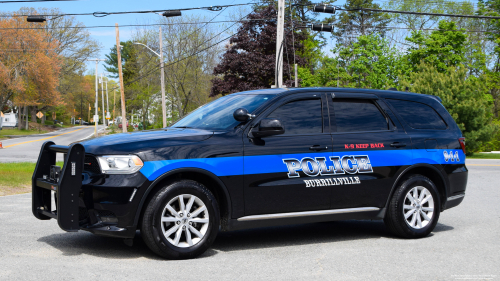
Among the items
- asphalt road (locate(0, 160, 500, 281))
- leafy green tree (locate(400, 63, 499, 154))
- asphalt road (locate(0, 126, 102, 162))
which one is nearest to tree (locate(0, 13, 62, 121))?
asphalt road (locate(0, 126, 102, 162))

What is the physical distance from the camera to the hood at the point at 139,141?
525cm

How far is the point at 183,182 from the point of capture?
17.8ft

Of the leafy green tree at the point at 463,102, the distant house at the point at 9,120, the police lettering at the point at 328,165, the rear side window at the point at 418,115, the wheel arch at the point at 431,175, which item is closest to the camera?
the police lettering at the point at 328,165

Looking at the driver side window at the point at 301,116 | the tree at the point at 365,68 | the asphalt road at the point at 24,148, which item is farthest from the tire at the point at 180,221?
the tree at the point at 365,68

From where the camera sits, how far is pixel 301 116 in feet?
20.4

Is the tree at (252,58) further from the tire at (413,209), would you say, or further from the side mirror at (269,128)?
the side mirror at (269,128)

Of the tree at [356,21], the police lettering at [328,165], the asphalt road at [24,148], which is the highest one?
the tree at [356,21]

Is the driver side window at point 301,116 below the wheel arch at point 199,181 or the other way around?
the other way around

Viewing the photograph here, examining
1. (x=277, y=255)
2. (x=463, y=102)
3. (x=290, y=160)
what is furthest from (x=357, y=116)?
(x=463, y=102)

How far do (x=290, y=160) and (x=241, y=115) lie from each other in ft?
2.49

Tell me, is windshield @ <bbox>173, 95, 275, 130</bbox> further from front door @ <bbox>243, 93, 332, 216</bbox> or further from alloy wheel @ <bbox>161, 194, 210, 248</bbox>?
alloy wheel @ <bbox>161, 194, 210, 248</bbox>

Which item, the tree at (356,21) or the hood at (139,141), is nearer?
the hood at (139,141)

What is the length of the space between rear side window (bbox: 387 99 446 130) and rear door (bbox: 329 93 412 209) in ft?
0.73

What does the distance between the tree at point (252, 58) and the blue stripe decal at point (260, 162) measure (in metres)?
29.9
